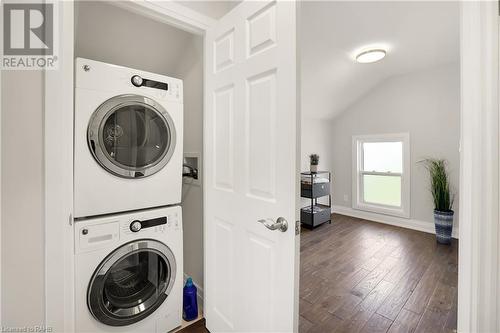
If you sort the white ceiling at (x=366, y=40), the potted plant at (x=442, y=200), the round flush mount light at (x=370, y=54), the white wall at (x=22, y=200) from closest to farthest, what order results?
1. the white wall at (x=22, y=200)
2. the white ceiling at (x=366, y=40)
3. the round flush mount light at (x=370, y=54)
4. the potted plant at (x=442, y=200)

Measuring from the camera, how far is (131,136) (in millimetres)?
1439

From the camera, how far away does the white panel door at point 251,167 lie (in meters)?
1.01

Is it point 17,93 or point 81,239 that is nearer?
point 17,93

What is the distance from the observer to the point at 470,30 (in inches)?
24.8

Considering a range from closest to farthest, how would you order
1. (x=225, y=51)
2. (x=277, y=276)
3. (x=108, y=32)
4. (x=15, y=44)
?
(x=15, y=44) → (x=277, y=276) → (x=225, y=51) → (x=108, y=32)

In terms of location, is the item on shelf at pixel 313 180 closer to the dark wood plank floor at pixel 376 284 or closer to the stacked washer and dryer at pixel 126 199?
the dark wood plank floor at pixel 376 284

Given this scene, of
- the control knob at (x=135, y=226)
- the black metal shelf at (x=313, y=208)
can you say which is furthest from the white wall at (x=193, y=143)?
the black metal shelf at (x=313, y=208)

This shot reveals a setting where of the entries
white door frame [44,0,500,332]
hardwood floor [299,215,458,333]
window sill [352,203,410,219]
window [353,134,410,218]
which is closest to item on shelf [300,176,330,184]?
hardwood floor [299,215,458,333]

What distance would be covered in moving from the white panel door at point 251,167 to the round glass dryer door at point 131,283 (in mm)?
290

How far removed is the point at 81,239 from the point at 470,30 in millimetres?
1792

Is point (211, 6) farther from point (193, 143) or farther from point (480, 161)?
point (480, 161)

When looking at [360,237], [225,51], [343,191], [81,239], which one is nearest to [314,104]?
[343,191]

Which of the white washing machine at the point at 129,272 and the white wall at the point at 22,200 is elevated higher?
the white wall at the point at 22,200

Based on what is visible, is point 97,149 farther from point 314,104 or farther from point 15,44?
point 314,104
